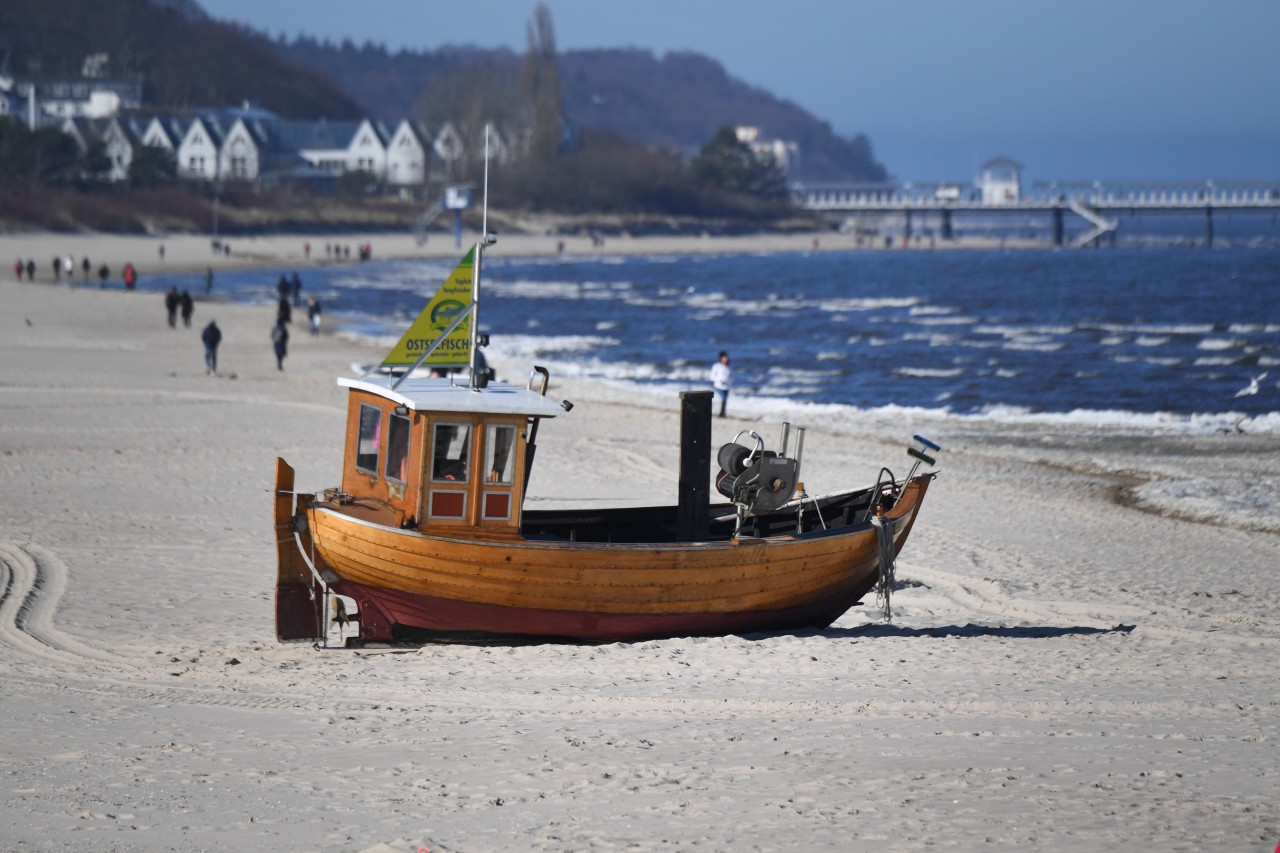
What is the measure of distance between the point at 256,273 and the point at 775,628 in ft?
246

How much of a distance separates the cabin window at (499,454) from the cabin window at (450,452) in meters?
0.17

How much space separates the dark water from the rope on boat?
20.7 meters

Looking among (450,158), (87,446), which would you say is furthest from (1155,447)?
(450,158)

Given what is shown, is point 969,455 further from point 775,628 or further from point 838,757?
point 838,757

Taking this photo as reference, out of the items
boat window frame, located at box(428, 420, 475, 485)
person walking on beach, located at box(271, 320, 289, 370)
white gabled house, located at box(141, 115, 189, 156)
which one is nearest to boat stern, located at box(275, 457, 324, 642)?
boat window frame, located at box(428, 420, 475, 485)

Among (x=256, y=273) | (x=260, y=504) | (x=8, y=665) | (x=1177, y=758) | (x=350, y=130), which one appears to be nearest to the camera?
(x=1177, y=758)

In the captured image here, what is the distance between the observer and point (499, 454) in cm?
1162

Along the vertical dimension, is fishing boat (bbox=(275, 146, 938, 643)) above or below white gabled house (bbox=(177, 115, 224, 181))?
below

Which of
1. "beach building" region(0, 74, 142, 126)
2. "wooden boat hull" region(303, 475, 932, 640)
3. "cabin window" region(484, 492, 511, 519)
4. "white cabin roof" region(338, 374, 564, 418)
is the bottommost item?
"wooden boat hull" region(303, 475, 932, 640)

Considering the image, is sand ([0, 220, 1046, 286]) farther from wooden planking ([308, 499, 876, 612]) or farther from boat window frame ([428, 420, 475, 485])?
boat window frame ([428, 420, 475, 485])

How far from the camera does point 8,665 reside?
10852mm

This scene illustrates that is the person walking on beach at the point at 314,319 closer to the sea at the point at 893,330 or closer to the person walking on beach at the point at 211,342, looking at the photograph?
the sea at the point at 893,330

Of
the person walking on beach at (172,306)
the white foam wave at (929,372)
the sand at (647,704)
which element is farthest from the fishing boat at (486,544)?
the person walking on beach at (172,306)

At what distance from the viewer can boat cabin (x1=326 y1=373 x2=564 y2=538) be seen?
452 inches
